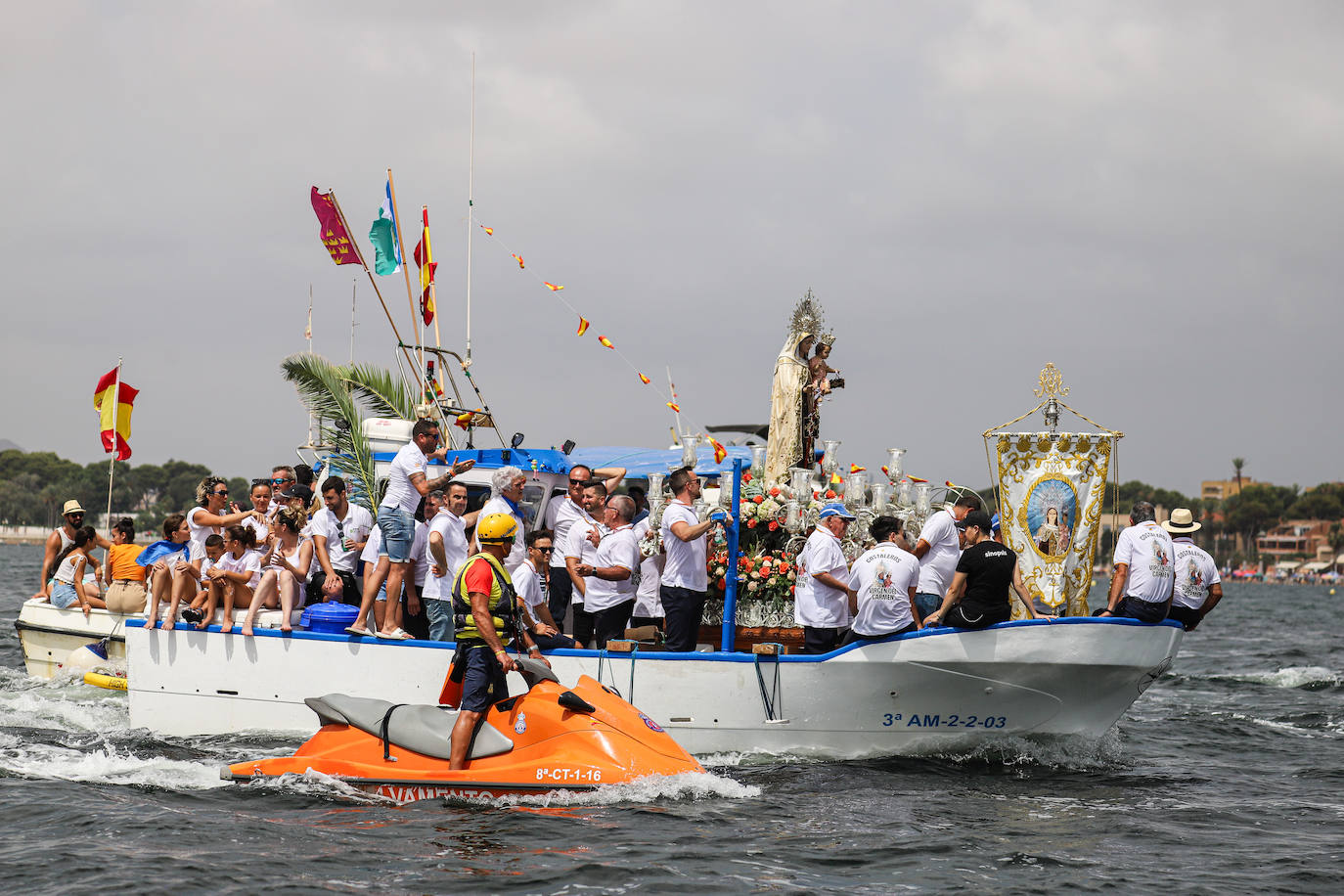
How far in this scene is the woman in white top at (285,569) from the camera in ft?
39.4

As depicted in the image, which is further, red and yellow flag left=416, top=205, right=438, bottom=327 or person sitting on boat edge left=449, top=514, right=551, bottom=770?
red and yellow flag left=416, top=205, right=438, bottom=327

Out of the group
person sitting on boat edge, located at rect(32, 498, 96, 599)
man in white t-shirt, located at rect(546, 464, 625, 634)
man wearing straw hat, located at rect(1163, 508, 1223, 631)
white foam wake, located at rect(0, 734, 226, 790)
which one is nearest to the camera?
white foam wake, located at rect(0, 734, 226, 790)

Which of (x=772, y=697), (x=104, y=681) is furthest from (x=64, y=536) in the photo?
(x=772, y=697)

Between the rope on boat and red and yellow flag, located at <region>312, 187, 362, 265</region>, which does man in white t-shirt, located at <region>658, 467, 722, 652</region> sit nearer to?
the rope on boat

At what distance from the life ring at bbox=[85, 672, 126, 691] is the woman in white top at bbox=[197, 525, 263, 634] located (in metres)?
3.26

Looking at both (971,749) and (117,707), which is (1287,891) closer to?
(971,749)

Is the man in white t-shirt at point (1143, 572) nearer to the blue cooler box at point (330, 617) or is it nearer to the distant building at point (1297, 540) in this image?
the blue cooler box at point (330, 617)

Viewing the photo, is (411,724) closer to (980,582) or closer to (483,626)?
(483,626)

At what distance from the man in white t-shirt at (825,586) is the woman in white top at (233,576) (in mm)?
5267

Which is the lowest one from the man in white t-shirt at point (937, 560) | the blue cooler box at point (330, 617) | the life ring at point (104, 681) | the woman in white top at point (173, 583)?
the life ring at point (104, 681)

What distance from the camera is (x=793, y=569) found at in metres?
12.1

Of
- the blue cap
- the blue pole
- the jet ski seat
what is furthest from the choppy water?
the blue cap

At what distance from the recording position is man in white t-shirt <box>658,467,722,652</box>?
10.8m

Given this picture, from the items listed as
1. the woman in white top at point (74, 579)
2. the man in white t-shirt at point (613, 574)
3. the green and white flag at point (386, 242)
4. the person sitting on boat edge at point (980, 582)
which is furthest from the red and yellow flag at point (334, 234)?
the person sitting on boat edge at point (980, 582)
